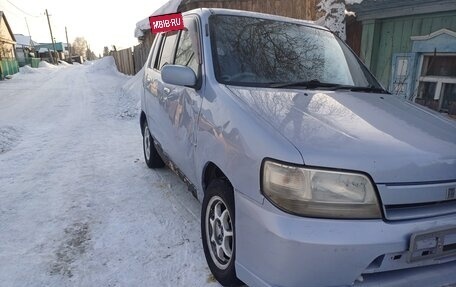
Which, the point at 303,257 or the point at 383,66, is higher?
the point at 383,66

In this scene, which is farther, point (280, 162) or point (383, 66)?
point (383, 66)

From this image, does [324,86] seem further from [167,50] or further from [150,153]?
[150,153]

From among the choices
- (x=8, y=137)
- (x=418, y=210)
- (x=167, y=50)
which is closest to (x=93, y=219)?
(x=167, y=50)

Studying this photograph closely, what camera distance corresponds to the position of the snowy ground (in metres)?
2.62

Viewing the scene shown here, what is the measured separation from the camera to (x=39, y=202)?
3842 mm

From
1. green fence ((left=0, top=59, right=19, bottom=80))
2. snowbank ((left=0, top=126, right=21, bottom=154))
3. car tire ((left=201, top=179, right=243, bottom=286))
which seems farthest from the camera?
green fence ((left=0, top=59, right=19, bottom=80))

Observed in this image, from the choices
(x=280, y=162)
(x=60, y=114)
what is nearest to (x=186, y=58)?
(x=280, y=162)

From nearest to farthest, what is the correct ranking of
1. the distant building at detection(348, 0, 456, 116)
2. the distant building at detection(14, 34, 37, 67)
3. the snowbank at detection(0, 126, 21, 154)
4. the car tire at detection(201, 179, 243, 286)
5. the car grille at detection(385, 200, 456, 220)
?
the car grille at detection(385, 200, 456, 220), the car tire at detection(201, 179, 243, 286), the distant building at detection(348, 0, 456, 116), the snowbank at detection(0, 126, 21, 154), the distant building at detection(14, 34, 37, 67)

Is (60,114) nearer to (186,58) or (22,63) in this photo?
(186,58)

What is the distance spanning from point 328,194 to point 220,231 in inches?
38.6

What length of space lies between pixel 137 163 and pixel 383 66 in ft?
15.2

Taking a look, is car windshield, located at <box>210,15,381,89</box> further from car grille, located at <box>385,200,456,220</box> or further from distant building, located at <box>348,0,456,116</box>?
distant building, located at <box>348,0,456,116</box>

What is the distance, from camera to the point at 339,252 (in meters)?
1.64

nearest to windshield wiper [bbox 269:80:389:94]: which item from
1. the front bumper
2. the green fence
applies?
the front bumper
